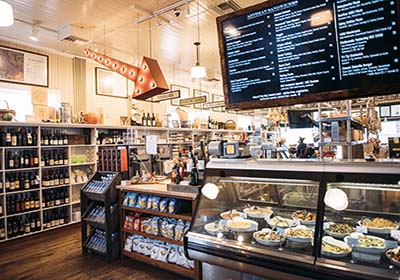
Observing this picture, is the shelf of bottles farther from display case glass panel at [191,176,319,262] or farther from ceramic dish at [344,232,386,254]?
ceramic dish at [344,232,386,254]

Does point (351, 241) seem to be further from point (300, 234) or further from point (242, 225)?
point (242, 225)

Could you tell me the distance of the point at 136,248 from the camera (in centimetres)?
351

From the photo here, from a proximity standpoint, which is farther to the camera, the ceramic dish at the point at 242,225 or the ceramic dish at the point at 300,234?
the ceramic dish at the point at 242,225

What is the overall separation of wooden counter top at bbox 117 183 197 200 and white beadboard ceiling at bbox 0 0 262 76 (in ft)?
8.99

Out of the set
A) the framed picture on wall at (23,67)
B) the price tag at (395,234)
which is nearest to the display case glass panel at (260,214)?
the price tag at (395,234)

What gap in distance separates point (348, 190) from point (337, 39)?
3.43ft

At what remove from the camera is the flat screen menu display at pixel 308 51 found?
1669 mm

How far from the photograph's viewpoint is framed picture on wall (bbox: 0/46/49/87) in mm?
5156

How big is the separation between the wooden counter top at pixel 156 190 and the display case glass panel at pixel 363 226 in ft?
4.62

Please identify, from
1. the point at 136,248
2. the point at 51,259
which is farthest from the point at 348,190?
the point at 51,259

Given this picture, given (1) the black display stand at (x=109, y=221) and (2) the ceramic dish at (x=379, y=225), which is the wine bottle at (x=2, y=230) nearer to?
(1) the black display stand at (x=109, y=221)

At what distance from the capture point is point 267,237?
1.92 m

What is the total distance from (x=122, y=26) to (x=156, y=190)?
10.7 feet

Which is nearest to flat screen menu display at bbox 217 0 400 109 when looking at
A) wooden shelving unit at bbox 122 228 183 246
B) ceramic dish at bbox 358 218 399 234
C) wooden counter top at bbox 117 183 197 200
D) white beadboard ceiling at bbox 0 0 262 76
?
ceramic dish at bbox 358 218 399 234
